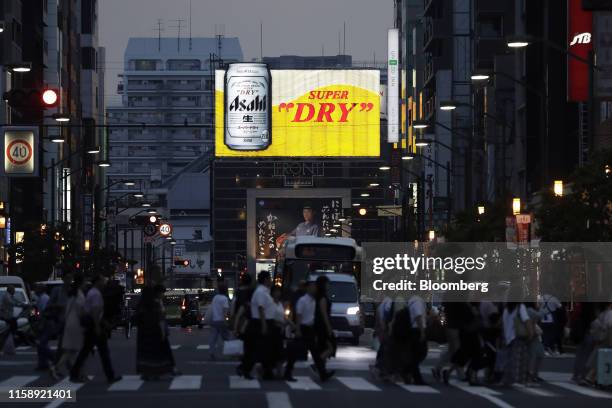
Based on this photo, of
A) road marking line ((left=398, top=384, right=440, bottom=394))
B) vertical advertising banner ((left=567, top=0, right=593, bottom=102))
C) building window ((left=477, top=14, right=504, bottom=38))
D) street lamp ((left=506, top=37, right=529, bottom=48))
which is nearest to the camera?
road marking line ((left=398, top=384, right=440, bottom=394))

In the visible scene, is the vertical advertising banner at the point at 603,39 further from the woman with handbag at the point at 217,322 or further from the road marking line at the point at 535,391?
the road marking line at the point at 535,391

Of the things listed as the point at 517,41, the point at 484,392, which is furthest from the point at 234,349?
the point at 517,41

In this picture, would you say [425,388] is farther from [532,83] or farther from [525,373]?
[532,83]

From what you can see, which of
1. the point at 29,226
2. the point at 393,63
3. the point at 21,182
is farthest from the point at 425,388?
the point at 393,63

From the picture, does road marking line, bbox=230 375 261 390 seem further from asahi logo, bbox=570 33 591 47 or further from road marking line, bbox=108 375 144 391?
asahi logo, bbox=570 33 591 47

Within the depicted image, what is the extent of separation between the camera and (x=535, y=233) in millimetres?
53875

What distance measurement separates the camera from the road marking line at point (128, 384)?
27.8m

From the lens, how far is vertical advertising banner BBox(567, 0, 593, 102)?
6297 cm

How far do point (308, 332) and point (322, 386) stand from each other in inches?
75.5

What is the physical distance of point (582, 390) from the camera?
2838cm

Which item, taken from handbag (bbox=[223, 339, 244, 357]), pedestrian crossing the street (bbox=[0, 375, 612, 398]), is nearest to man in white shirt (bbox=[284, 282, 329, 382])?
pedestrian crossing the street (bbox=[0, 375, 612, 398])

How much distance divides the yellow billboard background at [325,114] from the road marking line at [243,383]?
335 feet

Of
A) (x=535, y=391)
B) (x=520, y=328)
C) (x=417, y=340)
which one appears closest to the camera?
(x=535, y=391)

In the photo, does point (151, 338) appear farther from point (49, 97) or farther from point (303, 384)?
point (49, 97)
